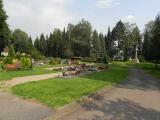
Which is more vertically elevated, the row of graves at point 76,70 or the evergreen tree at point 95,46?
the evergreen tree at point 95,46

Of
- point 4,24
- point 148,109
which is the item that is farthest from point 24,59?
point 4,24

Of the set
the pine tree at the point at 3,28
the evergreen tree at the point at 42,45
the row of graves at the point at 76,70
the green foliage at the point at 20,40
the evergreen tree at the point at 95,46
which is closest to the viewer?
the row of graves at the point at 76,70

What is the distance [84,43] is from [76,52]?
15.0ft

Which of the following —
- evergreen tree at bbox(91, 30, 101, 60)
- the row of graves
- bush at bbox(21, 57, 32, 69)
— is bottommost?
the row of graves

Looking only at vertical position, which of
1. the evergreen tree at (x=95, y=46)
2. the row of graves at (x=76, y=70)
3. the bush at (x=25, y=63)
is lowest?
the row of graves at (x=76, y=70)

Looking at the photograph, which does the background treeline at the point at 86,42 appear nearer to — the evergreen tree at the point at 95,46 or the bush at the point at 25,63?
the evergreen tree at the point at 95,46

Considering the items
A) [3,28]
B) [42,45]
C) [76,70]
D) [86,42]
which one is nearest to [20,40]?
[42,45]

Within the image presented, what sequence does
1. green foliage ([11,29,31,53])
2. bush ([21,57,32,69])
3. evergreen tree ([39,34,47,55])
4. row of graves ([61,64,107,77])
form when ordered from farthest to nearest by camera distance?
evergreen tree ([39,34,47,55]), green foliage ([11,29,31,53]), bush ([21,57,32,69]), row of graves ([61,64,107,77])

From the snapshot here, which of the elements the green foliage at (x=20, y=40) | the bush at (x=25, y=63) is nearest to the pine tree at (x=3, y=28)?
the bush at (x=25, y=63)

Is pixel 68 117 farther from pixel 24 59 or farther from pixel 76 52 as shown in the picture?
pixel 76 52

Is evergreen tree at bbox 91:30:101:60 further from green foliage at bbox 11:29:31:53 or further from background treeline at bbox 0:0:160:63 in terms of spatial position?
green foliage at bbox 11:29:31:53

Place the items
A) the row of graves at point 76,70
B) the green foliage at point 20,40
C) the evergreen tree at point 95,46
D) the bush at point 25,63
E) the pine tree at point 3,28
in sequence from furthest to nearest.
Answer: the green foliage at point 20,40, the evergreen tree at point 95,46, the pine tree at point 3,28, the bush at point 25,63, the row of graves at point 76,70

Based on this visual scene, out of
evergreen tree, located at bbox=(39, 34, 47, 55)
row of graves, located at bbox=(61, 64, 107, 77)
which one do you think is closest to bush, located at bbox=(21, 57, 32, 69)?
row of graves, located at bbox=(61, 64, 107, 77)

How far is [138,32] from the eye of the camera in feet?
438
